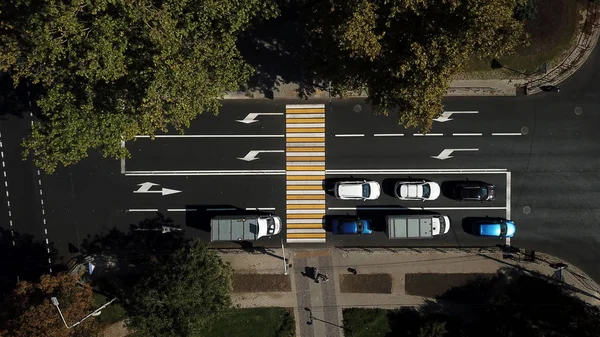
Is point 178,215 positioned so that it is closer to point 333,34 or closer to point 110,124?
point 110,124

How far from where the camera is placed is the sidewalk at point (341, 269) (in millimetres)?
45344

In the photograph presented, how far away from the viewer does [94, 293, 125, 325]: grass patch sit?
45.6m

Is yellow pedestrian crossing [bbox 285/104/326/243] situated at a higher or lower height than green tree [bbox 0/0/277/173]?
lower

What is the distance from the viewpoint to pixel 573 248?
45156mm

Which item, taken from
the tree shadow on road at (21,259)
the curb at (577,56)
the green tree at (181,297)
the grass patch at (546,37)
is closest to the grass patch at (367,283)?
the green tree at (181,297)

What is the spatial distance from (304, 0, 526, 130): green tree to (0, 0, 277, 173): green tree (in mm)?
7294

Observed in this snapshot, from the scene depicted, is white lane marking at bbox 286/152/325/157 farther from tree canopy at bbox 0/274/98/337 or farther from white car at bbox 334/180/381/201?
tree canopy at bbox 0/274/98/337

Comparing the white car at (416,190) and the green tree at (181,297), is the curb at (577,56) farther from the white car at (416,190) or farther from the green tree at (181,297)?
the green tree at (181,297)

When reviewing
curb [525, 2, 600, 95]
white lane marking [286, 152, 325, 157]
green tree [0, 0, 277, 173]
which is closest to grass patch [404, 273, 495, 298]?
white lane marking [286, 152, 325, 157]

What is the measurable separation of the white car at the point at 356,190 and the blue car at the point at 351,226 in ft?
7.51

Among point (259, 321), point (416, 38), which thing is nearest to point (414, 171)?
point (416, 38)

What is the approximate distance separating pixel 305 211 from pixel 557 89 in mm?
27369

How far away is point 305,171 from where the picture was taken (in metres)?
45.6

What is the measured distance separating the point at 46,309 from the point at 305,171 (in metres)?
25.8
